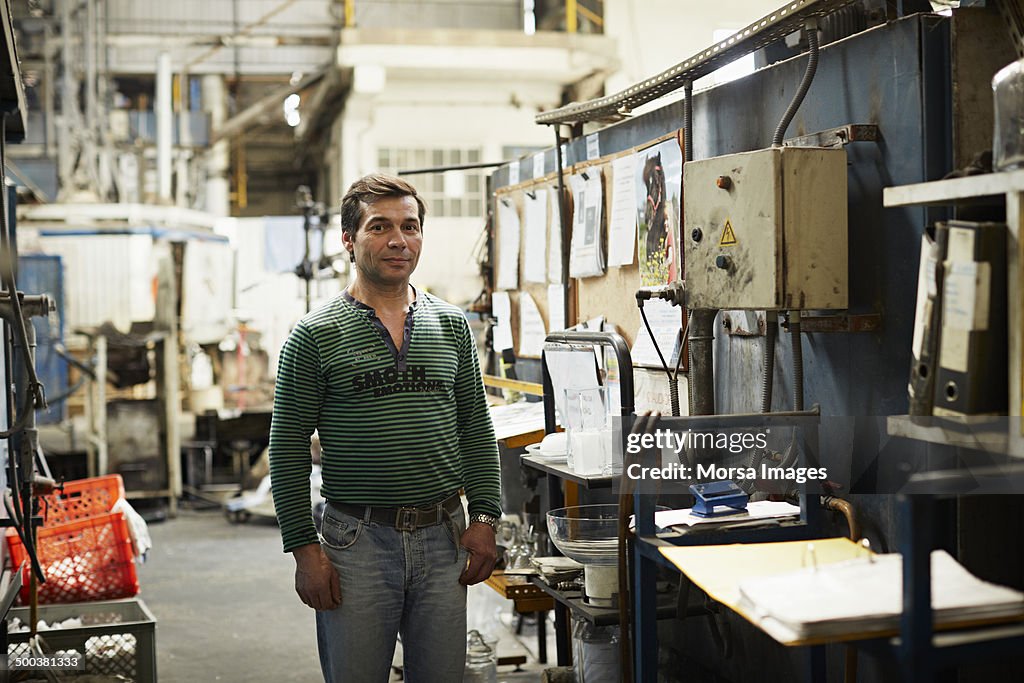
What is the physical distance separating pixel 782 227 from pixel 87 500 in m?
3.67

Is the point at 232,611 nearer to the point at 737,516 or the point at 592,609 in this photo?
the point at 592,609

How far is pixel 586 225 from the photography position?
3871mm

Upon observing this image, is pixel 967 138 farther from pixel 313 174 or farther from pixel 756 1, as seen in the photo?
pixel 313 174

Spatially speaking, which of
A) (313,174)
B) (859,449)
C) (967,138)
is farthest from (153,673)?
(313,174)

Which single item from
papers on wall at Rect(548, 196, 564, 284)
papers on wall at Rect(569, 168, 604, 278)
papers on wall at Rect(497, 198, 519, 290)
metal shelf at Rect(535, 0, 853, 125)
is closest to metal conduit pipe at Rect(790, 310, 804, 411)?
metal shelf at Rect(535, 0, 853, 125)

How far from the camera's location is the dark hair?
8.18 ft

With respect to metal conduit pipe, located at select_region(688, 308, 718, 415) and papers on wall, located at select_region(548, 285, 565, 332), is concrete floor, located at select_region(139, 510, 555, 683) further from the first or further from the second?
metal conduit pipe, located at select_region(688, 308, 718, 415)

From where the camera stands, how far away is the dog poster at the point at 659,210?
3.17 meters

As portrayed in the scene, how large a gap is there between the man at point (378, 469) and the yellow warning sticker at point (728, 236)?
2.34 ft

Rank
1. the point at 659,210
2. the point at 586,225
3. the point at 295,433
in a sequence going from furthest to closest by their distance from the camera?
the point at 586,225 < the point at 659,210 < the point at 295,433

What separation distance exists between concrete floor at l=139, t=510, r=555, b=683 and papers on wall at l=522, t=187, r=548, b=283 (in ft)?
5.20

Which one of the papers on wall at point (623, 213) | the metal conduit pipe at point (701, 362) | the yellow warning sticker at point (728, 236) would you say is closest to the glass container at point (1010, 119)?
the yellow warning sticker at point (728, 236)

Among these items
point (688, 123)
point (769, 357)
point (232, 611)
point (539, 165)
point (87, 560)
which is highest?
point (539, 165)

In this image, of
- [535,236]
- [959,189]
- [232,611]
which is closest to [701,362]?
[959,189]
